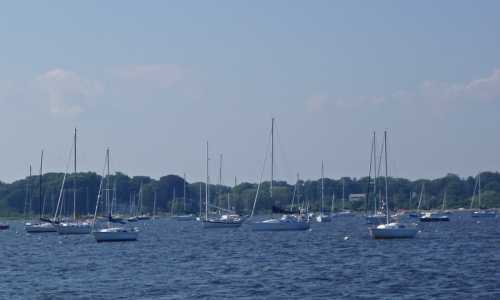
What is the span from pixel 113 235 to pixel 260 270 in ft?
141

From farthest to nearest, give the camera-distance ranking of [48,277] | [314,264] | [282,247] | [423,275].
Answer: [282,247] → [314,264] → [48,277] → [423,275]

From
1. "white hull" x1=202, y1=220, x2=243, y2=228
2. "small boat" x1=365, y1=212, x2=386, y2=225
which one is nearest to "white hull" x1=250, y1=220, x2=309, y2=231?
"small boat" x1=365, y1=212, x2=386, y2=225

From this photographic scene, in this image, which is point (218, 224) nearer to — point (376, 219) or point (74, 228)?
point (376, 219)

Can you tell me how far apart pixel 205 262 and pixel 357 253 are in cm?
1275

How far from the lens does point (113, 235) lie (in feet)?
359

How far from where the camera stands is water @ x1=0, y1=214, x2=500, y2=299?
180 feet

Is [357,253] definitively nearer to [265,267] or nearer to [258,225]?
[265,267]

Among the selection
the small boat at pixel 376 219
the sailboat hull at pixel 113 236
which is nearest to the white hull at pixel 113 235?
the sailboat hull at pixel 113 236

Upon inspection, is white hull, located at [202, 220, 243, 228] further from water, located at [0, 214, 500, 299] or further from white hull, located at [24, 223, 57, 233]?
water, located at [0, 214, 500, 299]

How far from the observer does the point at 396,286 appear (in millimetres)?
56219

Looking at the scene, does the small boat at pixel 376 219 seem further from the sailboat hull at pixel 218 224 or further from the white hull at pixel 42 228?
the white hull at pixel 42 228

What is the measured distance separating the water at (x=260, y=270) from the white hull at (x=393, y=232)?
126cm

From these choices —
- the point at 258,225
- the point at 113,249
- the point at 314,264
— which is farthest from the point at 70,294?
the point at 258,225

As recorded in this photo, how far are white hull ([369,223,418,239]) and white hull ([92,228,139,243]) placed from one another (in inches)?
924
